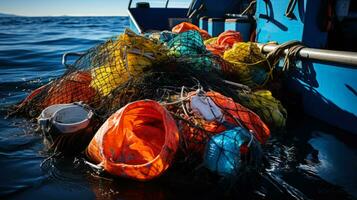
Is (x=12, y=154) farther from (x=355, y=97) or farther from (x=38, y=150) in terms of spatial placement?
(x=355, y=97)

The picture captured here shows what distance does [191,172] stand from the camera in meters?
2.69

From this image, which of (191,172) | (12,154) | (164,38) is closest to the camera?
(191,172)

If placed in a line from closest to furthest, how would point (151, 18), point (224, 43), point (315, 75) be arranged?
point (315, 75)
point (224, 43)
point (151, 18)

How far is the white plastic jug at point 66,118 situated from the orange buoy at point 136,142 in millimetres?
265

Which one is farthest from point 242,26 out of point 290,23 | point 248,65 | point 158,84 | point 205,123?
point 205,123

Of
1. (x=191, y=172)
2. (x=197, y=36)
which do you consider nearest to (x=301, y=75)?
(x=197, y=36)

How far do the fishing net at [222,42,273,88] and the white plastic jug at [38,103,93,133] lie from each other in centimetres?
203

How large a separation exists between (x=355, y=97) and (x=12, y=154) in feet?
12.3

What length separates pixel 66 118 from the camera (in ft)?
9.34

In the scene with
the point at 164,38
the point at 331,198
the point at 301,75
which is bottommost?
the point at 331,198

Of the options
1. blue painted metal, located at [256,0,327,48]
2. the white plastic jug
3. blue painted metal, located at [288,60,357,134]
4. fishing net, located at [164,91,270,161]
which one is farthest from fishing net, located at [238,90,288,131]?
the white plastic jug

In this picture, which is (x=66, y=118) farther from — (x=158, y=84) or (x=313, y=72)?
(x=313, y=72)

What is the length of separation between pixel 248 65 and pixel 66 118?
99.7 inches

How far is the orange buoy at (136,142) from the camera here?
2.29 metres
